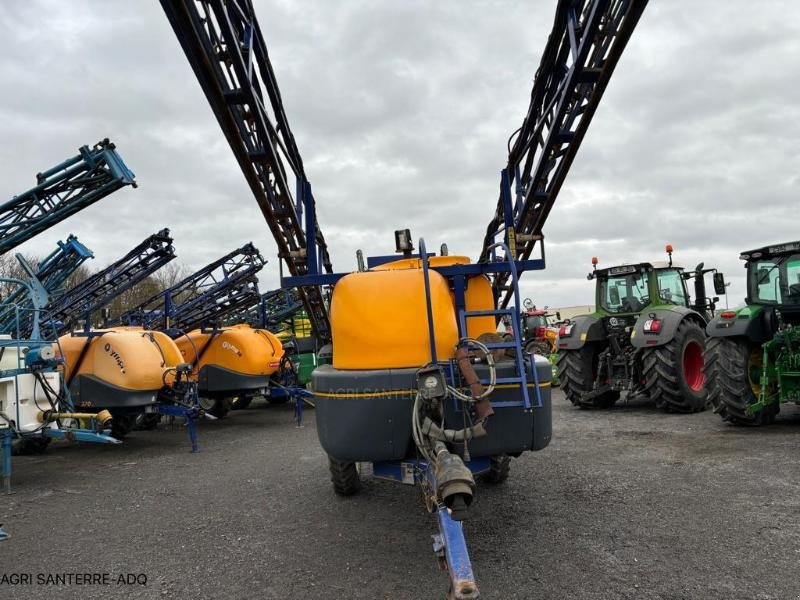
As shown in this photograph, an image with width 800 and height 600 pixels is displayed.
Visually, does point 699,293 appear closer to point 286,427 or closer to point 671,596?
point 286,427

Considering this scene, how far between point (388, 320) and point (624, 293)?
302 inches

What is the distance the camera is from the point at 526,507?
4.64 metres

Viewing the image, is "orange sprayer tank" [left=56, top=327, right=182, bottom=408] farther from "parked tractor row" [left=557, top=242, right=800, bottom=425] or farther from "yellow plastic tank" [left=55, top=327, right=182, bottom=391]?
"parked tractor row" [left=557, top=242, right=800, bottom=425]

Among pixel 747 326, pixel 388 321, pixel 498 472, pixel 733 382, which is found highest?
pixel 388 321

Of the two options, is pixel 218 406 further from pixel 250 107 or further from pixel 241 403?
pixel 250 107

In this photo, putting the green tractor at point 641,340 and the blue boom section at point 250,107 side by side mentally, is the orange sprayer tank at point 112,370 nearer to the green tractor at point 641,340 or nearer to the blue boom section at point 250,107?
the blue boom section at point 250,107

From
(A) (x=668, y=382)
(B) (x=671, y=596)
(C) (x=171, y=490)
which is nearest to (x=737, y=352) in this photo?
(A) (x=668, y=382)

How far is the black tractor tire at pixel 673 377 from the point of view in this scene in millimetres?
8547

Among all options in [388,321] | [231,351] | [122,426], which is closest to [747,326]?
[388,321]

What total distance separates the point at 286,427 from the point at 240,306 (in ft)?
22.3

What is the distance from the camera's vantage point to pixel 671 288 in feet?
32.9

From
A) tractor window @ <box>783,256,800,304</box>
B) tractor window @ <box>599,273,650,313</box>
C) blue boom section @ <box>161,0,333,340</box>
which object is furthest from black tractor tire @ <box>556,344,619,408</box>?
blue boom section @ <box>161,0,333,340</box>

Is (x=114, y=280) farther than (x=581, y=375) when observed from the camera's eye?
Yes

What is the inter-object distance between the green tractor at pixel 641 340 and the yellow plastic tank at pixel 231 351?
17.3ft
